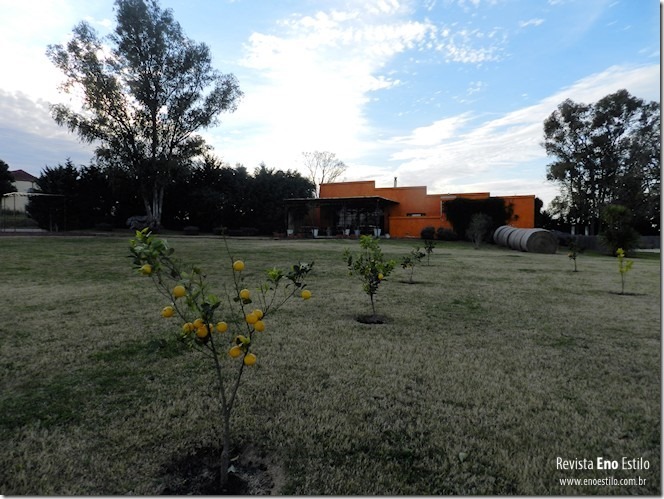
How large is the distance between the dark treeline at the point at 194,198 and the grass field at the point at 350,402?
25.0m

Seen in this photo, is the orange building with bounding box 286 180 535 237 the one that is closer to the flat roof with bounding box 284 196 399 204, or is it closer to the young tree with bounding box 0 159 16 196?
the flat roof with bounding box 284 196 399 204

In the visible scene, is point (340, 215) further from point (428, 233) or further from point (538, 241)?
point (538, 241)

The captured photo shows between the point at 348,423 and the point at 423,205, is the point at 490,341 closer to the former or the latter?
the point at 348,423

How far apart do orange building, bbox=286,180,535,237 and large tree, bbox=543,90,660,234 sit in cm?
701

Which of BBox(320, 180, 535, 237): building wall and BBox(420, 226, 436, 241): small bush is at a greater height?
BBox(320, 180, 535, 237): building wall

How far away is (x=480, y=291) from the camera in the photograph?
6.93 metres

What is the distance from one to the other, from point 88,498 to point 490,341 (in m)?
3.56

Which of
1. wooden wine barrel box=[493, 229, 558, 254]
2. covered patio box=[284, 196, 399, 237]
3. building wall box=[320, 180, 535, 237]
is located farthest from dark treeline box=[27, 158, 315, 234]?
wooden wine barrel box=[493, 229, 558, 254]

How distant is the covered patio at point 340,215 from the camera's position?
2783 cm

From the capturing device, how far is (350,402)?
2.56 m

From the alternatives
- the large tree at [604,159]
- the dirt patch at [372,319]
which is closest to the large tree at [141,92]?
the dirt patch at [372,319]

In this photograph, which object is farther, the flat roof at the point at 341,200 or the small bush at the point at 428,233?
the flat roof at the point at 341,200

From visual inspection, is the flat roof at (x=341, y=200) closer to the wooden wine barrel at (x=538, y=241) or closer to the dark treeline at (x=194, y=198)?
the dark treeline at (x=194, y=198)

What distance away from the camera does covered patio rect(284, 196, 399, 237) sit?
27.8 meters
